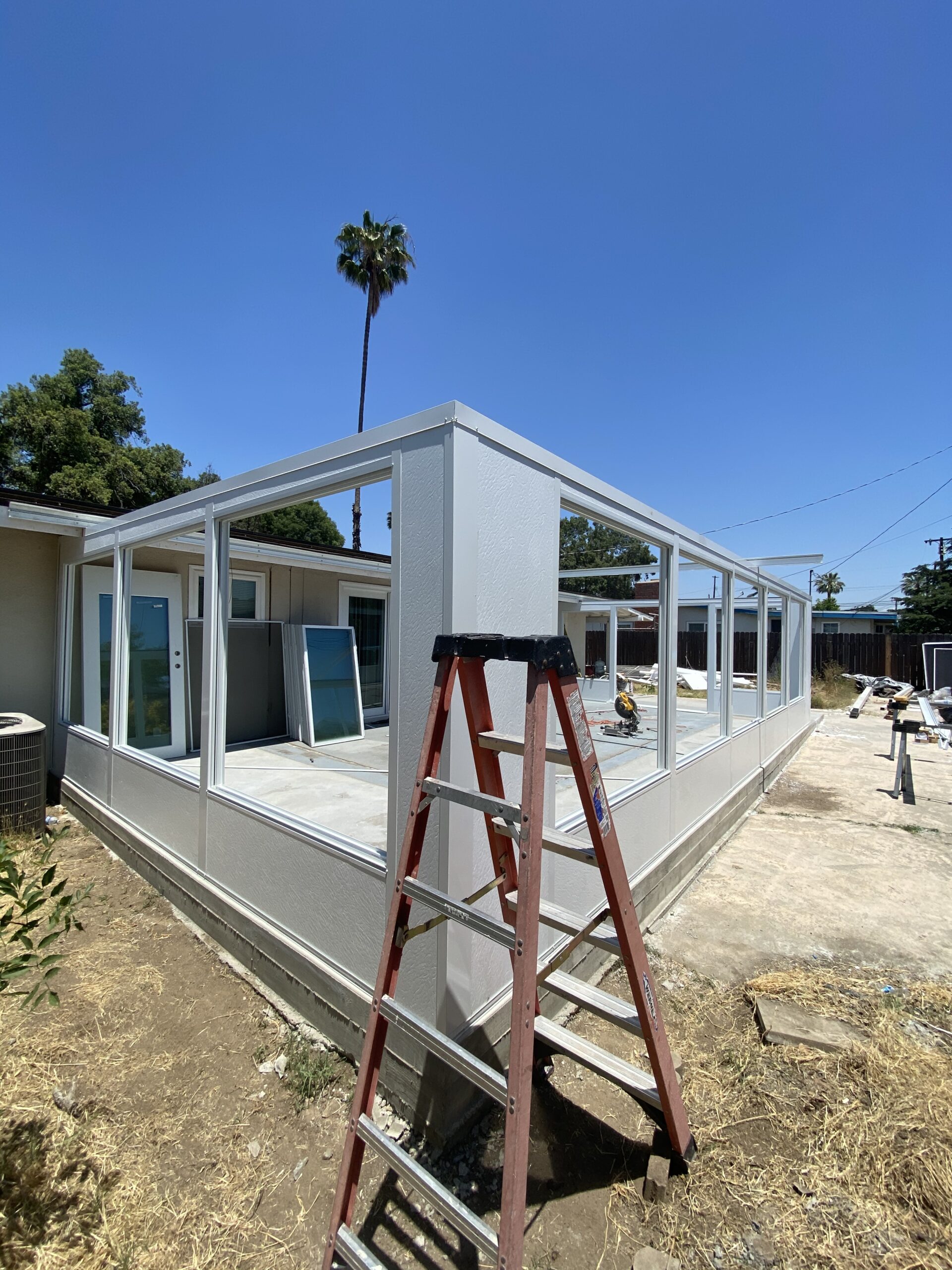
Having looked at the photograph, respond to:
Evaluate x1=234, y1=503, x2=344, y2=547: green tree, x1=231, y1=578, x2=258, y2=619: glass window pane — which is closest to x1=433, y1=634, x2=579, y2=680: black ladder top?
x1=231, y1=578, x2=258, y2=619: glass window pane

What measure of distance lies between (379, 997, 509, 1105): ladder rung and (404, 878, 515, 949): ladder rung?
26 centimetres

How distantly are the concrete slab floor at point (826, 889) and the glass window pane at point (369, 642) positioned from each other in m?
4.83

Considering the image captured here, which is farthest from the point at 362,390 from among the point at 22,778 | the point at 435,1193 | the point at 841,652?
the point at 435,1193

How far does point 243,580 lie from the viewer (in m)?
6.28

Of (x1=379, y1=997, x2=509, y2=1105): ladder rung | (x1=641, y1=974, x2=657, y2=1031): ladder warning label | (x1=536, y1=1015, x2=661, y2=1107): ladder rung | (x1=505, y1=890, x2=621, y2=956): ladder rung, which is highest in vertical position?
(x1=505, y1=890, x2=621, y2=956): ladder rung

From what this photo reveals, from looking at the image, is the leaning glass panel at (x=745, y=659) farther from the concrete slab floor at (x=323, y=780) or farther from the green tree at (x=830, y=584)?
the green tree at (x=830, y=584)

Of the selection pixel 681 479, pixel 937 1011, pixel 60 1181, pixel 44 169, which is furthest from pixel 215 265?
pixel 681 479

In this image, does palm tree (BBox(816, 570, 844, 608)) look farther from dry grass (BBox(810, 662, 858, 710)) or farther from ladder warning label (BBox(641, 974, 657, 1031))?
ladder warning label (BBox(641, 974, 657, 1031))

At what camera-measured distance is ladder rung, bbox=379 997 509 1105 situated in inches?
47.3

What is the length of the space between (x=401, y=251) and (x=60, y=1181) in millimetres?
20539

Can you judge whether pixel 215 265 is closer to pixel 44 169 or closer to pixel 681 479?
pixel 44 169

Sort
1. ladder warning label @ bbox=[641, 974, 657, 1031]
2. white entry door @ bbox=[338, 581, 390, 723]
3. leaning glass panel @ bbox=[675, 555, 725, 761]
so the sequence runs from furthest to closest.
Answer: white entry door @ bbox=[338, 581, 390, 723]
leaning glass panel @ bbox=[675, 555, 725, 761]
ladder warning label @ bbox=[641, 974, 657, 1031]

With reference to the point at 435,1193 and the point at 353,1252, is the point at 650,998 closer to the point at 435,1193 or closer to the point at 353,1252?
the point at 435,1193

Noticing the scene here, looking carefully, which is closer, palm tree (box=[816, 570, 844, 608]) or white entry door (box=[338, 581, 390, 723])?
white entry door (box=[338, 581, 390, 723])
